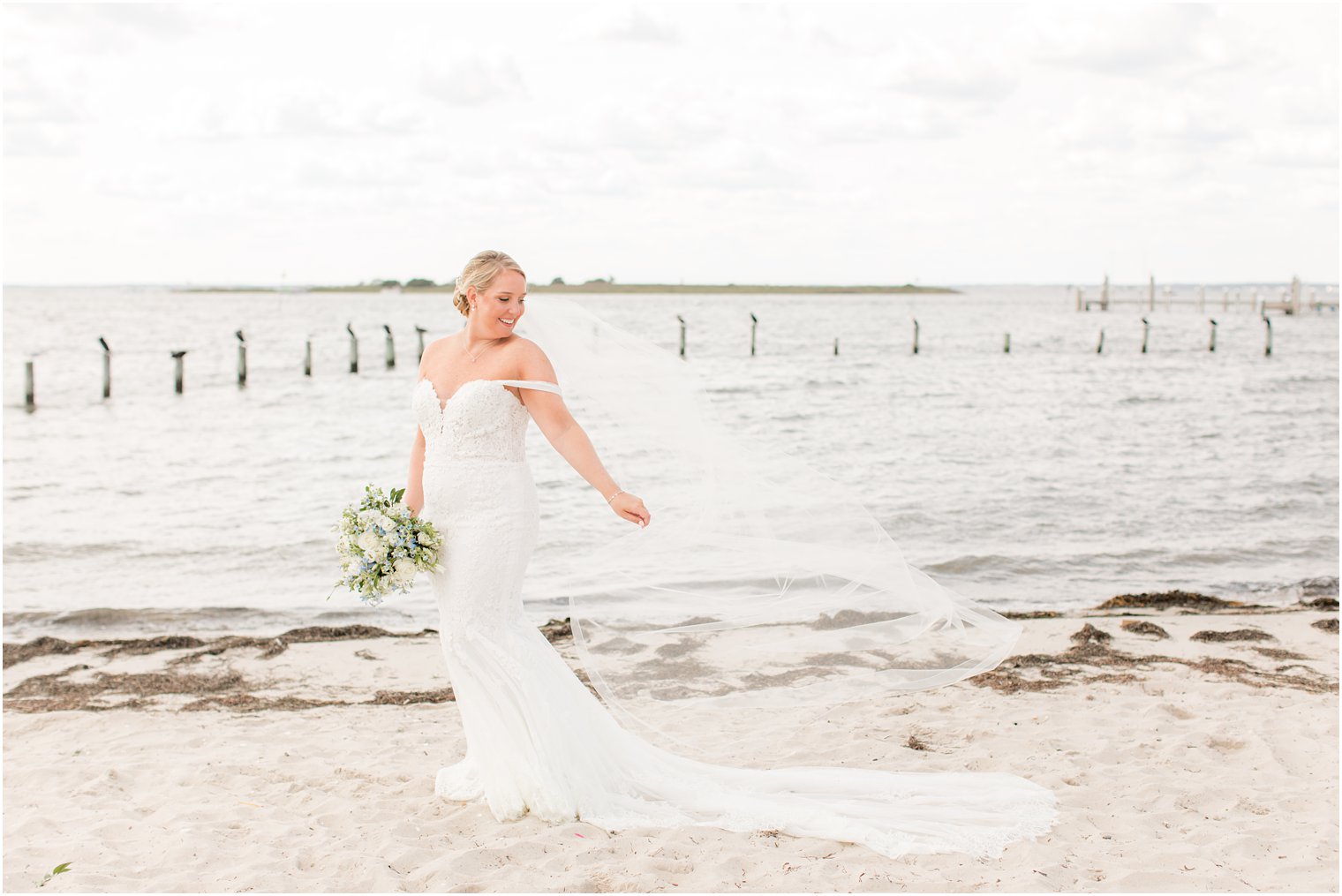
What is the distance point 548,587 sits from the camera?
33.3ft

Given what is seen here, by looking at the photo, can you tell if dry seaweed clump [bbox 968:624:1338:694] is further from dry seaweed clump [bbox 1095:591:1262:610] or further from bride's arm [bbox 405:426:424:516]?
bride's arm [bbox 405:426:424:516]

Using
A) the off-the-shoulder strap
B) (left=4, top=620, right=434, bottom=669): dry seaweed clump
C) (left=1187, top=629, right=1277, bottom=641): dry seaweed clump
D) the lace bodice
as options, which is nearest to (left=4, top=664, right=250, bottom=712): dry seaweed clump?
(left=4, top=620, right=434, bottom=669): dry seaweed clump

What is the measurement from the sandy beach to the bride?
0.17 meters

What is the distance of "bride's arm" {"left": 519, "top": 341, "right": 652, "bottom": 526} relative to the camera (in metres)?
4.31

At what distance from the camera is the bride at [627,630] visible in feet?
14.3

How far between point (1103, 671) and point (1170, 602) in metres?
2.88

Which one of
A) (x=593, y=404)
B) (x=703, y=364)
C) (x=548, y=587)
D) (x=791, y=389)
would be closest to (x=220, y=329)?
(x=703, y=364)

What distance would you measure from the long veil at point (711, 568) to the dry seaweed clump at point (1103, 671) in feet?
6.28

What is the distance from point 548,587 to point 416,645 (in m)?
2.11

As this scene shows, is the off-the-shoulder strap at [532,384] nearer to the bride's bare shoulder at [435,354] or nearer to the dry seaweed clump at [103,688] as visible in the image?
the bride's bare shoulder at [435,354]

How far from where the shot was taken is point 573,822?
4.43 metres

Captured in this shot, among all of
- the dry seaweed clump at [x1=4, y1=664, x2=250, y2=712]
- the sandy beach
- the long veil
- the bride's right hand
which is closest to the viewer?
the sandy beach

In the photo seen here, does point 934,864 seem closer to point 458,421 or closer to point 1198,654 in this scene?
point 458,421

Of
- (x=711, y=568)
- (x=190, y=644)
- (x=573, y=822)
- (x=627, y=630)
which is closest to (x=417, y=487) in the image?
(x=627, y=630)
